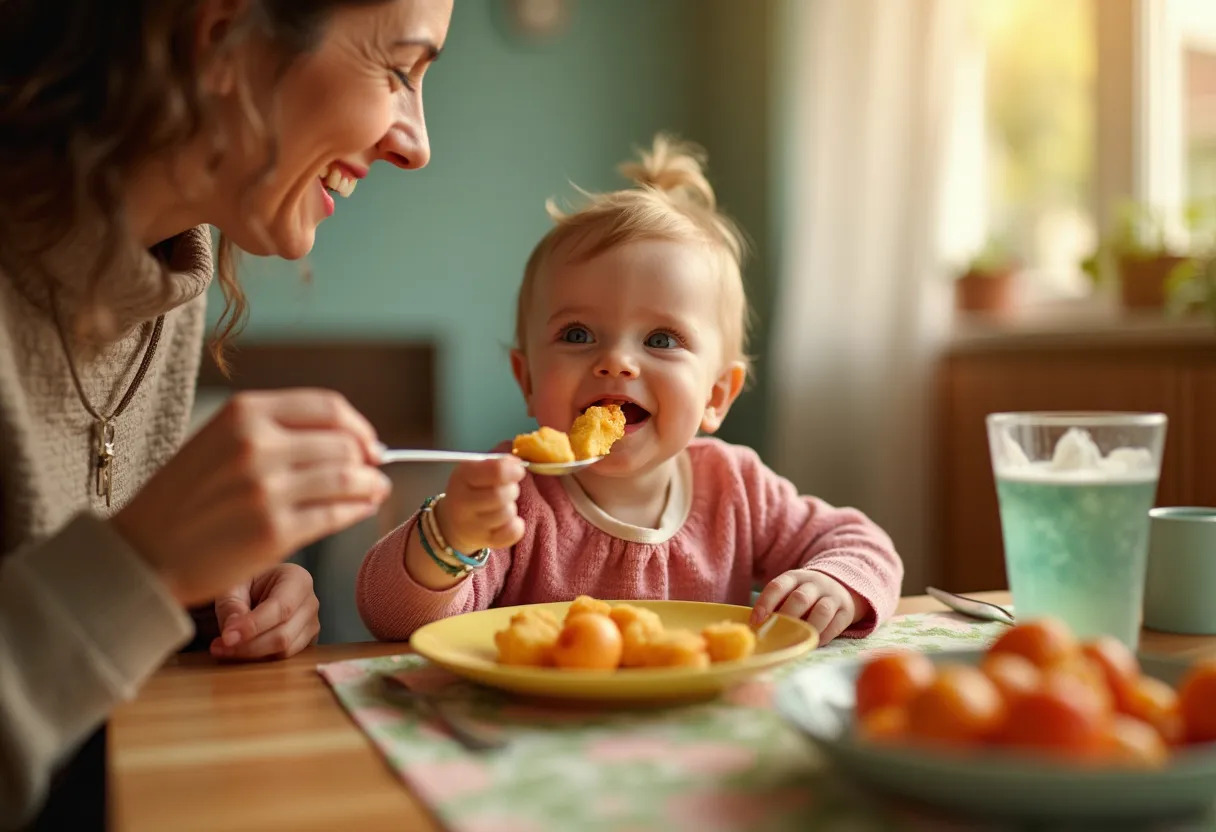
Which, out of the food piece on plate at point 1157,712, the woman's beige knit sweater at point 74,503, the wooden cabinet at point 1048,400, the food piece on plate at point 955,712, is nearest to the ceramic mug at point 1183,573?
the food piece on plate at point 1157,712

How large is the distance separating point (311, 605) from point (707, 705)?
1.45ft

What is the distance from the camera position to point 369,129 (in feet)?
3.34

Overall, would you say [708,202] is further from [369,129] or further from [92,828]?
[92,828]

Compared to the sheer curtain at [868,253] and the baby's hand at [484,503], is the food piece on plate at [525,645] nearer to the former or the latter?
the baby's hand at [484,503]

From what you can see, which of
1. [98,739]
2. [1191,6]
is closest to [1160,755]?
[98,739]

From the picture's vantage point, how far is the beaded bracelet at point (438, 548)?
3.47 feet

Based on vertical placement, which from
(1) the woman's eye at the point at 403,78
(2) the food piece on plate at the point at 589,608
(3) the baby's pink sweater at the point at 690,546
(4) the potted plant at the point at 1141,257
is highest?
(1) the woman's eye at the point at 403,78

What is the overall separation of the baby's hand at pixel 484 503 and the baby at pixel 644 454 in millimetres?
176

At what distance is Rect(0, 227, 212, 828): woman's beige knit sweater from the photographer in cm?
70

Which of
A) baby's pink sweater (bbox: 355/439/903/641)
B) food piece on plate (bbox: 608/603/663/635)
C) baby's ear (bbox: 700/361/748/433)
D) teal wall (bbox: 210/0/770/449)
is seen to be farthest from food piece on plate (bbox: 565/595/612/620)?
teal wall (bbox: 210/0/770/449)

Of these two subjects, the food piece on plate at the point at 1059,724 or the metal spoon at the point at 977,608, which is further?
the metal spoon at the point at 977,608

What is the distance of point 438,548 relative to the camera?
1.06m

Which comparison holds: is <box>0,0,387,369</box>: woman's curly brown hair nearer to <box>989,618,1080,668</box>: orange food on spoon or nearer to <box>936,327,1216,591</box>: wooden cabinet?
<box>989,618,1080,668</box>: orange food on spoon

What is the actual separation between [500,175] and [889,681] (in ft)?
11.9
